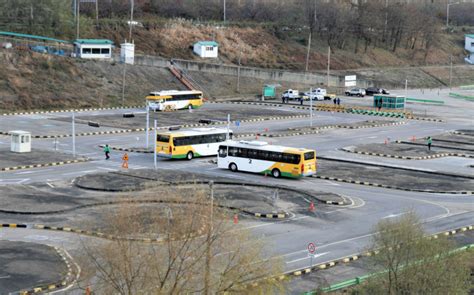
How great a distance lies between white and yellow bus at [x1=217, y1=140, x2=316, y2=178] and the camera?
53125 millimetres

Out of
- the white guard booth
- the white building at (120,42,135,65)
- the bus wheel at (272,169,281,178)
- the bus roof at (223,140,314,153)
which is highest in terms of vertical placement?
the white building at (120,42,135,65)

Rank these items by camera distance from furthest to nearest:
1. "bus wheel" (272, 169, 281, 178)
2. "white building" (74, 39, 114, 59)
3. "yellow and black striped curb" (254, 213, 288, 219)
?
"white building" (74, 39, 114, 59) < "bus wheel" (272, 169, 281, 178) < "yellow and black striped curb" (254, 213, 288, 219)

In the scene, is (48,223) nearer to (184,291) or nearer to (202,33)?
(184,291)

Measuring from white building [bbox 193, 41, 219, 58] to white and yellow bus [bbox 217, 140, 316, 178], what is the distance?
211 feet

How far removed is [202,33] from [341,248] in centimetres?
9394

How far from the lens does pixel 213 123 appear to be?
79.2 m

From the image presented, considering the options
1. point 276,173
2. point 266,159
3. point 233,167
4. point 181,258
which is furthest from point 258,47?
point 181,258

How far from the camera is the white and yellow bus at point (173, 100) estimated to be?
8912 centimetres

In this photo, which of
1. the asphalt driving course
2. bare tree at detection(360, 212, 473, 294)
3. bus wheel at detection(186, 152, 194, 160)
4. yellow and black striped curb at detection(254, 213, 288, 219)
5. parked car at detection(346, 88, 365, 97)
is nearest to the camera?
bare tree at detection(360, 212, 473, 294)

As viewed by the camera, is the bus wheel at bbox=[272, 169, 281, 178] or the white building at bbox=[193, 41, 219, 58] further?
the white building at bbox=[193, 41, 219, 58]

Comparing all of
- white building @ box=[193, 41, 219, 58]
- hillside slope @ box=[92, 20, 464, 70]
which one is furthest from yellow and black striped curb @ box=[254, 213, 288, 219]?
white building @ box=[193, 41, 219, 58]

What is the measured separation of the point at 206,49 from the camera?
11931cm

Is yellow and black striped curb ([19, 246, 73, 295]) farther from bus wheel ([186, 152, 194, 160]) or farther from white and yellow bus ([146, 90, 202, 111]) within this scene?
white and yellow bus ([146, 90, 202, 111])

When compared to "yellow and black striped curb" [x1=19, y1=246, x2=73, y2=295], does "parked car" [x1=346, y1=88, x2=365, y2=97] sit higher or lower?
higher
